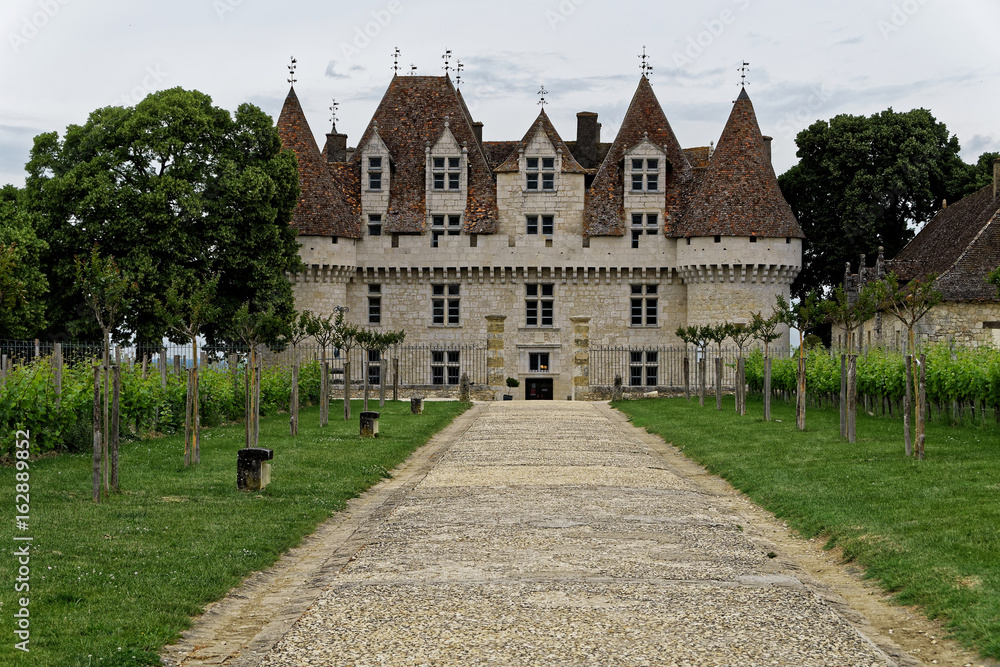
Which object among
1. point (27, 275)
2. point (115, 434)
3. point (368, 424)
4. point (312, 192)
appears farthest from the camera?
point (312, 192)

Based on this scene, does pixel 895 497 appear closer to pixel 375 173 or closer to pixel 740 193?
pixel 740 193

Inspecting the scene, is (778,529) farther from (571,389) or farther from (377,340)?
(571,389)

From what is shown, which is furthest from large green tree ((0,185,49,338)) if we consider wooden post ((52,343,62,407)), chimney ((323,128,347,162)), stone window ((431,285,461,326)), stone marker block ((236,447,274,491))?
stone marker block ((236,447,274,491))

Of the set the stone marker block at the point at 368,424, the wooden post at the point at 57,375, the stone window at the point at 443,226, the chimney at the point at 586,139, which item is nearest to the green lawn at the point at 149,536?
the wooden post at the point at 57,375

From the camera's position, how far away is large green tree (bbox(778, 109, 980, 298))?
51.5 m

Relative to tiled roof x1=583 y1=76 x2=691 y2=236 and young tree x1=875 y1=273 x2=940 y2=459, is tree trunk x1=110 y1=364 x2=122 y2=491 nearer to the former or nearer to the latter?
young tree x1=875 y1=273 x2=940 y2=459

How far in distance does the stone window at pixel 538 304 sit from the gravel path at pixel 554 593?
120ft

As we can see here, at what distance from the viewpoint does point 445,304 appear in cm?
5131

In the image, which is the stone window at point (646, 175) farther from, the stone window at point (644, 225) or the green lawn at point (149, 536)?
the green lawn at point (149, 536)

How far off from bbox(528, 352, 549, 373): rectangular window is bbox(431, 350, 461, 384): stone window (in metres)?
3.21

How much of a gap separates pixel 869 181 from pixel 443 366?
2067 centimetres

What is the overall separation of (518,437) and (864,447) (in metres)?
7.62

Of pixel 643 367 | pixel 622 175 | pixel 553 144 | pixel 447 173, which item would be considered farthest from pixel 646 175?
pixel 447 173

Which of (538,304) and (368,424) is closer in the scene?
(368,424)
